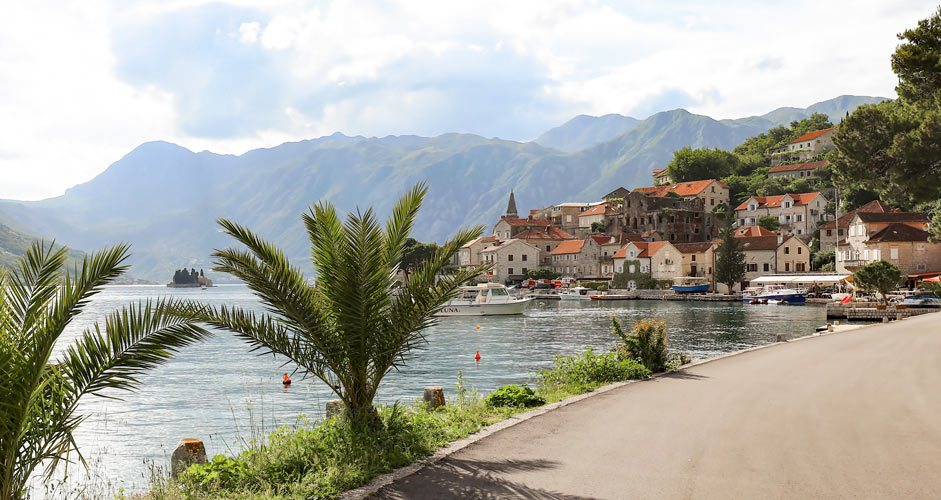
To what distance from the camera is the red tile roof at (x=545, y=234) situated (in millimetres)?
139413

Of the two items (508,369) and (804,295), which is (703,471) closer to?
(508,369)

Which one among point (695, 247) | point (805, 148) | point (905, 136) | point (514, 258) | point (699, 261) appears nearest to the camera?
point (905, 136)

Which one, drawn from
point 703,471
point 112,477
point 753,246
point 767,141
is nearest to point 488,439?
point 703,471

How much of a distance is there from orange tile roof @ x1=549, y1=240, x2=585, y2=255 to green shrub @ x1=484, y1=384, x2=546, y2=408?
118747mm

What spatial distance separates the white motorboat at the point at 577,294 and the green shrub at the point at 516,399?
317 feet

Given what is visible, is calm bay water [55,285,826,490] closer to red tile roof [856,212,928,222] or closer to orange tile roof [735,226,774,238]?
red tile roof [856,212,928,222]

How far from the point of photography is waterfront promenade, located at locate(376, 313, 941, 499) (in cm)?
704

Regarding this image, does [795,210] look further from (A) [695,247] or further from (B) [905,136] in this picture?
(B) [905,136]

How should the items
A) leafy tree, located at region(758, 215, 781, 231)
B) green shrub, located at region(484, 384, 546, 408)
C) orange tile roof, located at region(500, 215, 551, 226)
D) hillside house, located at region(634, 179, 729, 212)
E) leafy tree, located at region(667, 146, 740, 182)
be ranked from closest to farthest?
1. green shrub, located at region(484, 384, 546, 408)
2. leafy tree, located at region(758, 215, 781, 231)
3. hillside house, located at region(634, 179, 729, 212)
4. leafy tree, located at region(667, 146, 740, 182)
5. orange tile roof, located at region(500, 215, 551, 226)

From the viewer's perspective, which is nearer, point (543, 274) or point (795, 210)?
point (795, 210)

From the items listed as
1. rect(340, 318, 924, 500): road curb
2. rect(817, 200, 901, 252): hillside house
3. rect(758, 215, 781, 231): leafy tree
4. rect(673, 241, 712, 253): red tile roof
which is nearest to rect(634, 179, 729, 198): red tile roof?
rect(758, 215, 781, 231): leafy tree

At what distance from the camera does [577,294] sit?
110250 mm

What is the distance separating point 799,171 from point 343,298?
141 meters

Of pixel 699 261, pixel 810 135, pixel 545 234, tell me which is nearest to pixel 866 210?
pixel 699 261
